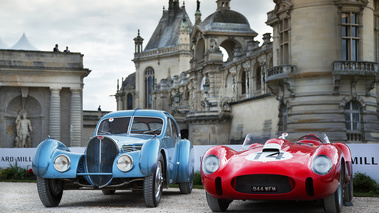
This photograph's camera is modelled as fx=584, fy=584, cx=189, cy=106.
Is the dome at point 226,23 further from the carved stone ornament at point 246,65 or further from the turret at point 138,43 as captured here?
the turret at point 138,43

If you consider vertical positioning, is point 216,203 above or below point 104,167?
below

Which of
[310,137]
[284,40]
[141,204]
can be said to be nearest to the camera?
[141,204]

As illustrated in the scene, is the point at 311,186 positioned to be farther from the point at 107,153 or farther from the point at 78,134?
the point at 78,134

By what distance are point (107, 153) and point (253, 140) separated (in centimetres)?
298

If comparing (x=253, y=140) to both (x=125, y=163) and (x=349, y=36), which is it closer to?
(x=125, y=163)

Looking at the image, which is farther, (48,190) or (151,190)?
(48,190)

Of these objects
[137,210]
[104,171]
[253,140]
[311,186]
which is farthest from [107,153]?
[311,186]

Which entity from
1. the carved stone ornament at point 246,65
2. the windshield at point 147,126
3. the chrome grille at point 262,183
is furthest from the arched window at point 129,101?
the chrome grille at point 262,183

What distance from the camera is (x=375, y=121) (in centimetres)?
2938

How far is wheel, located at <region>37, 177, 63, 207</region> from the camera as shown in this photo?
11.5 metres

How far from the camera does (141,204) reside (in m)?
11.9

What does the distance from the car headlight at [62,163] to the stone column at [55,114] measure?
2650 cm

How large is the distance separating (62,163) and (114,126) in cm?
208

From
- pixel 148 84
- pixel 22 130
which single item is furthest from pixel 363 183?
pixel 148 84
